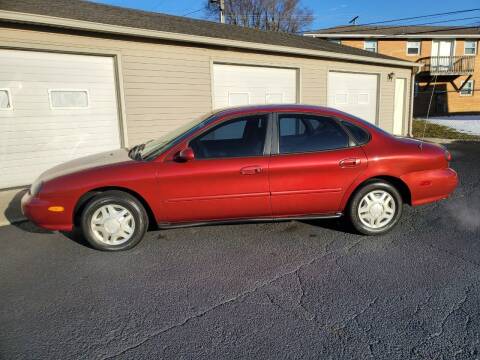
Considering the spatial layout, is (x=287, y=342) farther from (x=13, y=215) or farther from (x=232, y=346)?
(x=13, y=215)

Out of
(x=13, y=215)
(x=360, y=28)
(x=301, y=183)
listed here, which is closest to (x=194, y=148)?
(x=301, y=183)

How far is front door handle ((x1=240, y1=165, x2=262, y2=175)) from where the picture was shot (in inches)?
150

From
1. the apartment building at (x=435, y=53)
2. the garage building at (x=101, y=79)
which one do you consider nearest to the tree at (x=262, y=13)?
the apartment building at (x=435, y=53)

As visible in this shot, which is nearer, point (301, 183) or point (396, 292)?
point (396, 292)

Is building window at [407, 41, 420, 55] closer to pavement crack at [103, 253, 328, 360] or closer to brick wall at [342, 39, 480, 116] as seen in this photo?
brick wall at [342, 39, 480, 116]

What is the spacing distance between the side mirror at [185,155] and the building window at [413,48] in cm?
2811

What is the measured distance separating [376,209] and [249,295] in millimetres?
1967

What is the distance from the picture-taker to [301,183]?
12.8ft

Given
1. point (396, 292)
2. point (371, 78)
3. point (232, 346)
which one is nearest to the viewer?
point (232, 346)

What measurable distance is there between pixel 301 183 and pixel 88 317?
241 centimetres

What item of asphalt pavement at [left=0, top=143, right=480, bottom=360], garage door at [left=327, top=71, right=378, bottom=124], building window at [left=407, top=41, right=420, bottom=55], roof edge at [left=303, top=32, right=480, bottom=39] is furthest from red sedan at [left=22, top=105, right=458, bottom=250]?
building window at [left=407, top=41, right=420, bottom=55]

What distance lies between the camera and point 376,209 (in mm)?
4066

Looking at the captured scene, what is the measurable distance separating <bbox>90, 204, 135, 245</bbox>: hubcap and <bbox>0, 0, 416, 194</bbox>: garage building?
4.02 m

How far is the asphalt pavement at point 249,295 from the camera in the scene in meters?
2.33
